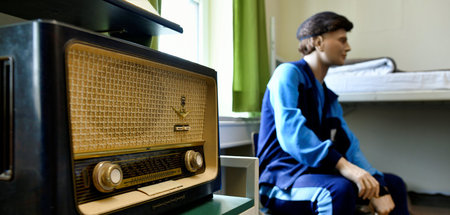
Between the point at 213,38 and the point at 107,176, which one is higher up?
the point at 213,38

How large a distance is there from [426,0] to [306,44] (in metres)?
1.65

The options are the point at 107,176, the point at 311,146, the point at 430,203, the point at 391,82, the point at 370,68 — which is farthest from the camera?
the point at 430,203

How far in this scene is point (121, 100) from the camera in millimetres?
549

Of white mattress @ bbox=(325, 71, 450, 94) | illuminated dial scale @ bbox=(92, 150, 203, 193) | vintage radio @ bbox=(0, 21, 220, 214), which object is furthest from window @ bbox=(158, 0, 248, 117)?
illuminated dial scale @ bbox=(92, 150, 203, 193)

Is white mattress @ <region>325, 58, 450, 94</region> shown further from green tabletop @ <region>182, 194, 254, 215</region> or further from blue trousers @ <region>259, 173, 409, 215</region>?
green tabletop @ <region>182, 194, 254, 215</region>

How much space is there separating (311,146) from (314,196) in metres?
0.17

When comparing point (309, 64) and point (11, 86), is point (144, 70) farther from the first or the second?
point (309, 64)

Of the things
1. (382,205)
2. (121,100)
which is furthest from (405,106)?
(121,100)

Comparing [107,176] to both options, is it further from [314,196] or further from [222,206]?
[314,196]

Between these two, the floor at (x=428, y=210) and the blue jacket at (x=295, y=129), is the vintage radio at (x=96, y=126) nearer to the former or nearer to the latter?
the blue jacket at (x=295, y=129)

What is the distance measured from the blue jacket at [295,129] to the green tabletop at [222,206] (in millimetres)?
484

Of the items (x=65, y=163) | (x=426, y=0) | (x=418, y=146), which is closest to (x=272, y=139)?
(x=65, y=163)

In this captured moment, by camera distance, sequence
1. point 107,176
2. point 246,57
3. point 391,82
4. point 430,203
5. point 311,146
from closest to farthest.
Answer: point 107,176
point 311,146
point 246,57
point 391,82
point 430,203

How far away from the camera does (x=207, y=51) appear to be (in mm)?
1990
